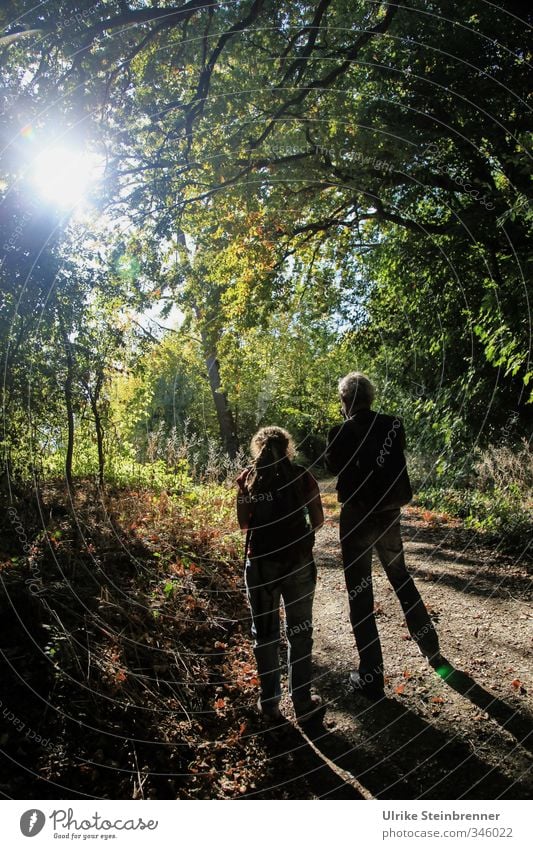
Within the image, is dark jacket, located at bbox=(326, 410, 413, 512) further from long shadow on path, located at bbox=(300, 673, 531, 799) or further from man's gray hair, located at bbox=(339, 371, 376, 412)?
long shadow on path, located at bbox=(300, 673, 531, 799)

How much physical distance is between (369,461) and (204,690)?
235 cm

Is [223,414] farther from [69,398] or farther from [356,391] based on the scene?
[356,391]

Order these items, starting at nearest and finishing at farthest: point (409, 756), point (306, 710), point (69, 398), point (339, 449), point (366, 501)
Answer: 1. point (409, 756)
2. point (306, 710)
3. point (366, 501)
4. point (339, 449)
5. point (69, 398)

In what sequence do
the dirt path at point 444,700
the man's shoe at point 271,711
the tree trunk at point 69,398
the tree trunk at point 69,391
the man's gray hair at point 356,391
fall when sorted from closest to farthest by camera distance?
1. the dirt path at point 444,700
2. the man's shoe at point 271,711
3. the man's gray hair at point 356,391
4. the tree trunk at point 69,391
5. the tree trunk at point 69,398

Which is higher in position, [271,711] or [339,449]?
[339,449]

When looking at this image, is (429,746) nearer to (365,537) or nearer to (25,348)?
(365,537)

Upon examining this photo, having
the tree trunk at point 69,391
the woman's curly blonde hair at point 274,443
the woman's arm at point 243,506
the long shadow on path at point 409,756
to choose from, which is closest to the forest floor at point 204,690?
the long shadow on path at point 409,756

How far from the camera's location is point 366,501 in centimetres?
400

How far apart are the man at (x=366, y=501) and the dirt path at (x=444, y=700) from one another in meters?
0.37

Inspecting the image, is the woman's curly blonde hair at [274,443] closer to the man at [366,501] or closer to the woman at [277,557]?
the woman at [277,557]

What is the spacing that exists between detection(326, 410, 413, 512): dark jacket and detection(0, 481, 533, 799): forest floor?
1.56 meters

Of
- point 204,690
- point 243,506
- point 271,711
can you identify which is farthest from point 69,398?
point 271,711

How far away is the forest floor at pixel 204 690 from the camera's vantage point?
3098mm
